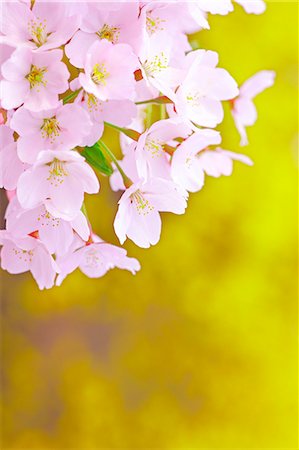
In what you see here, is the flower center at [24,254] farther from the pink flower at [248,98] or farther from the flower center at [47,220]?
the pink flower at [248,98]

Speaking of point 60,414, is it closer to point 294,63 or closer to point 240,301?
point 240,301

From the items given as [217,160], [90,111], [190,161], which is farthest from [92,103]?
[217,160]

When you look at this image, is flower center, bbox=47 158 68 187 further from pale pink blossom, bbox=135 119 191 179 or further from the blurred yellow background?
the blurred yellow background

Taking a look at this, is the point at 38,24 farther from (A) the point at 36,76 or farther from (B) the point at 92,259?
(B) the point at 92,259

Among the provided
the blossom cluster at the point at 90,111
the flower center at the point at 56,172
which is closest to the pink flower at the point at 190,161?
the blossom cluster at the point at 90,111

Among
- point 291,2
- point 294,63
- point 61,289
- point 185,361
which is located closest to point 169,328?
point 185,361

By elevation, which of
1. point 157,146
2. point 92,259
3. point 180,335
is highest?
point 157,146
